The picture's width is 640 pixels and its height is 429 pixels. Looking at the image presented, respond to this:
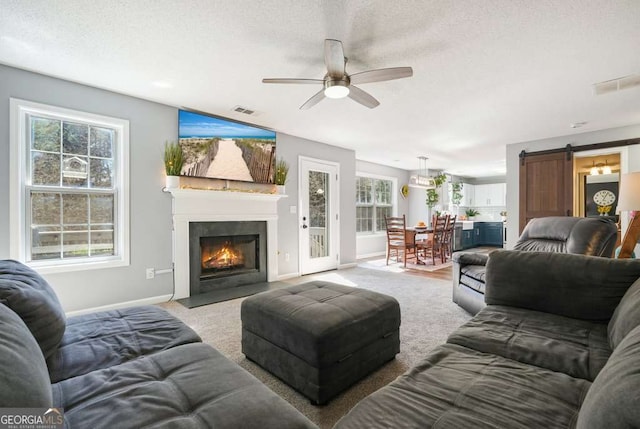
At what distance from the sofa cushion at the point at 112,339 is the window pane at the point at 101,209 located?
1.95 m

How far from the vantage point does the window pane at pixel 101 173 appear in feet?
10.5

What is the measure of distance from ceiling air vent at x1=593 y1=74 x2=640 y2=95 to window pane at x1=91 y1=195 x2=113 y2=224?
5476mm

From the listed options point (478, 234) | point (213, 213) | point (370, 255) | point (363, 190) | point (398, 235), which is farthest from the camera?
point (478, 234)

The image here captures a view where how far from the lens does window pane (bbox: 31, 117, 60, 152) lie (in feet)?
9.43

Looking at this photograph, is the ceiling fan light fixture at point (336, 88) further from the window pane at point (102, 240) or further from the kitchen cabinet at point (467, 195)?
the kitchen cabinet at point (467, 195)

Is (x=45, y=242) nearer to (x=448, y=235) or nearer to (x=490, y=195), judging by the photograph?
(x=448, y=235)

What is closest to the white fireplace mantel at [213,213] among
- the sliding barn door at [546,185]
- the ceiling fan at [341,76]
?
the ceiling fan at [341,76]

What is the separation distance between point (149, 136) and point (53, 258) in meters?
1.64

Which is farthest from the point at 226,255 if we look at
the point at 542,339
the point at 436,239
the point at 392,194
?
the point at 392,194

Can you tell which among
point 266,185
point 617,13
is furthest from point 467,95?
A: point 266,185

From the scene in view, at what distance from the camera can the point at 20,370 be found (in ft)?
2.44

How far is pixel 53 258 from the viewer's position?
2979mm

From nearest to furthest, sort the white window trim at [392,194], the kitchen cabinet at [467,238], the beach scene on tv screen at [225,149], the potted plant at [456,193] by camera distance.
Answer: the beach scene on tv screen at [225,149] → the white window trim at [392,194] → the kitchen cabinet at [467,238] → the potted plant at [456,193]

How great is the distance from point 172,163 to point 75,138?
3.11 ft
